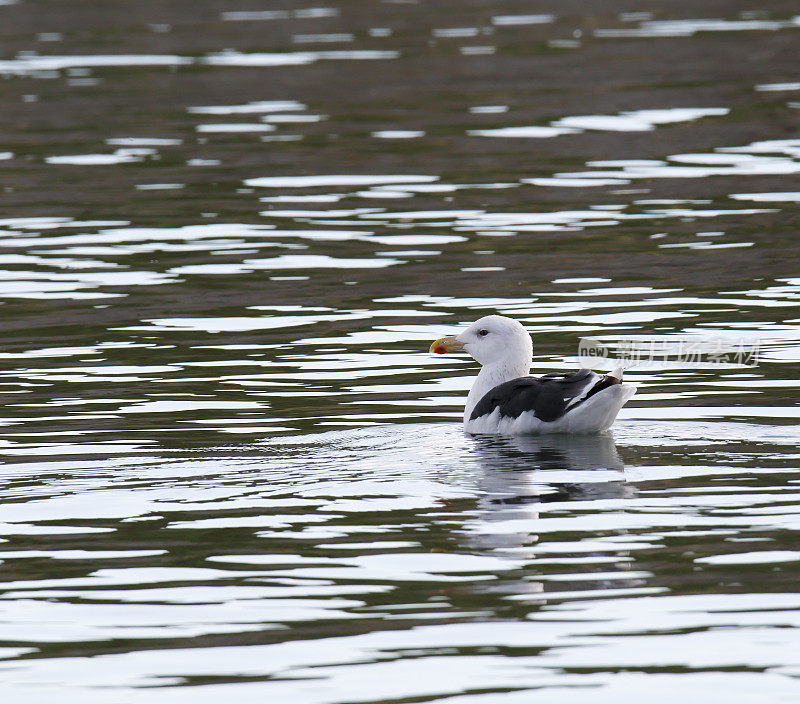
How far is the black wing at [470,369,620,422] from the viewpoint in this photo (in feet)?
38.8

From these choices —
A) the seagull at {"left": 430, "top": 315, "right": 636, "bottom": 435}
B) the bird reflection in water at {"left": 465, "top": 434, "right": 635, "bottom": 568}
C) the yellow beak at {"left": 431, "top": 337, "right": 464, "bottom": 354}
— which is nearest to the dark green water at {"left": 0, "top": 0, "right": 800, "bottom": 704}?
the bird reflection in water at {"left": 465, "top": 434, "right": 635, "bottom": 568}

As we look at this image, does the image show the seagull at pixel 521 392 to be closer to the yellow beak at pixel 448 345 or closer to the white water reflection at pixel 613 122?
the yellow beak at pixel 448 345

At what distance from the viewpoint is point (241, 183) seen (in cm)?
2395

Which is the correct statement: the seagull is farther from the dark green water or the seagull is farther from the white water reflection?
the white water reflection

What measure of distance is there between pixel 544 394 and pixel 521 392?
288 mm

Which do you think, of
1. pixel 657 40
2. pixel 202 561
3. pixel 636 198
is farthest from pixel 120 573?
pixel 657 40

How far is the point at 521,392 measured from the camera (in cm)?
1238

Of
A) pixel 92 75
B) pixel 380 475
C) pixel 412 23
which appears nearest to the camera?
pixel 380 475

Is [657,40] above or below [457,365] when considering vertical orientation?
above

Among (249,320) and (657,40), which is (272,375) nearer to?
(249,320)

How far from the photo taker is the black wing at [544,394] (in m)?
11.8

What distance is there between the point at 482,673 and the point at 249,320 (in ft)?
31.6

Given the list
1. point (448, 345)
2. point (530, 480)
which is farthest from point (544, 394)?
point (448, 345)

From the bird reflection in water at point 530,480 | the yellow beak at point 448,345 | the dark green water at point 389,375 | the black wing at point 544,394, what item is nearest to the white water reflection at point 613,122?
the dark green water at point 389,375
